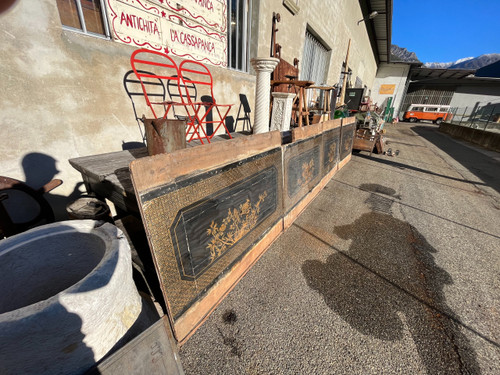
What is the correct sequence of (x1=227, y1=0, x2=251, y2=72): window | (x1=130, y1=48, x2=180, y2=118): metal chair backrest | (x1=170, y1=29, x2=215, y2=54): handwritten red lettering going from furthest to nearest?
1. (x1=227, y1=0, x2=251, y2=72): window
2. (x1=170, y1=29, x2=215, y2=54): handwritten red lettering
3. (x1=130, y1=48, x2=180, y2=118): metal chair backrest

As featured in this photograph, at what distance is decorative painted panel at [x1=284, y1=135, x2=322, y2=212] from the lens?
312cm

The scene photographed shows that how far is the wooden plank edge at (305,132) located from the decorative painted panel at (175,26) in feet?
9.80

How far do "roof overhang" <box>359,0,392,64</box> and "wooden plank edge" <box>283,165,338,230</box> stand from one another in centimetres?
1635

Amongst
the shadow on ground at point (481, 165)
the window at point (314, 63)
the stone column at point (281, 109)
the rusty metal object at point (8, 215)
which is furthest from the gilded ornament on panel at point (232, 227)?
the window at point (314, 63)

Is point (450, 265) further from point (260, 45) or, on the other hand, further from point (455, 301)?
point (260, 45)

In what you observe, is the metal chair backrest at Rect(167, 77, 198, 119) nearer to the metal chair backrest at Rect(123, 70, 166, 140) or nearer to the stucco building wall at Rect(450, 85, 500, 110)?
the metal chair backrest at Rect(123, 70, 166, 140)

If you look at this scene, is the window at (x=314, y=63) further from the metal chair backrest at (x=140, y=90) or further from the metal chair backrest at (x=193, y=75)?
the metal chair backrest at (x=140, y=90)

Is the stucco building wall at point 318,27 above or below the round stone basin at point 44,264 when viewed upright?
above

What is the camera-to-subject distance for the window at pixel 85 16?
2.73 meters

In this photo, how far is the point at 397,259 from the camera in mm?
2705

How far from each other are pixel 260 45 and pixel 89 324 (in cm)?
705

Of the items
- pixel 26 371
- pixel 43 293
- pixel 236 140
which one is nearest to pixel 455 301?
pixel 236 140

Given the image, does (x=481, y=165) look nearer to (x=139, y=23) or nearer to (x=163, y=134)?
(x=163, y=134)

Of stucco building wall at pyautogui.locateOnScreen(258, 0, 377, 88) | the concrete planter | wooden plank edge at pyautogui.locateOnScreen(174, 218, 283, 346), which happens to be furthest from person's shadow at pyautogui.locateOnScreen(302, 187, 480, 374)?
stucco building wall at pyautogui.locateOnScreen(258, 0, 377, 88)
